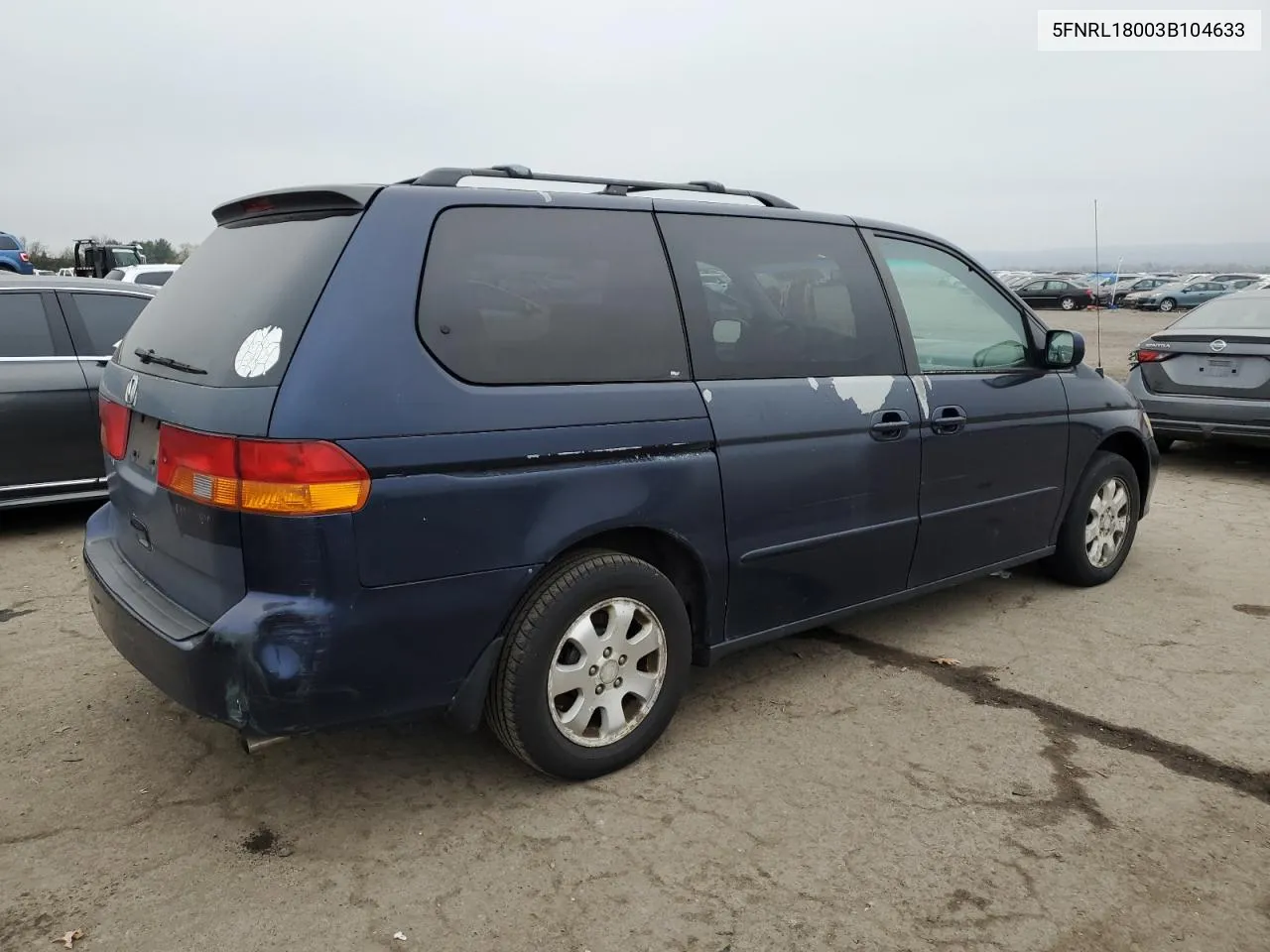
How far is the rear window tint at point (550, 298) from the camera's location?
2713 millimetres

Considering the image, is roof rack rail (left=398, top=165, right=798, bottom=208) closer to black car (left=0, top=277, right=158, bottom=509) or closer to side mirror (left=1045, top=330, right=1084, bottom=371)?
side mirror (left=1045, top=330, right=1084, bottom=371)

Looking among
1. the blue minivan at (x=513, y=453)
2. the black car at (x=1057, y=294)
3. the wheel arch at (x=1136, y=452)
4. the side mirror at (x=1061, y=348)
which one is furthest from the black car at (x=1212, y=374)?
the black car at (x=1057, y=294)

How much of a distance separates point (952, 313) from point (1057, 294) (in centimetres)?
4178

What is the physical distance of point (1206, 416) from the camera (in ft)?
25.6

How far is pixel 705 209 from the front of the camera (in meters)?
3.45

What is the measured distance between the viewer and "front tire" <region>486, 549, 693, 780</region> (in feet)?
9.25

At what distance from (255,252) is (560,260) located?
89 centimetres

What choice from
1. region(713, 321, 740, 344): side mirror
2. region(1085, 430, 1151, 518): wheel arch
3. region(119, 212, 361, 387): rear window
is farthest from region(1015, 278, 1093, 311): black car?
region(119, 212, 361, 387): rear window

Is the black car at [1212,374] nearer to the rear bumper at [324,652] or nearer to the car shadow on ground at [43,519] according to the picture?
the rear bumper at [324,652]

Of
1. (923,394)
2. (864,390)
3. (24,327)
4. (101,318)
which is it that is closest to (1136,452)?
(923,394)

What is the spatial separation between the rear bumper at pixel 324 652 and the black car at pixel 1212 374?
6987mm

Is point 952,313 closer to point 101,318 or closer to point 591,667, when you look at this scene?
point 591,667

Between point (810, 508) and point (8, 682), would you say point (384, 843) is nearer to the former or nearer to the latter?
point (810, 508)

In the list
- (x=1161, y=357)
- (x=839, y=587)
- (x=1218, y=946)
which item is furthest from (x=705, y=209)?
(x=1161, y=357)
